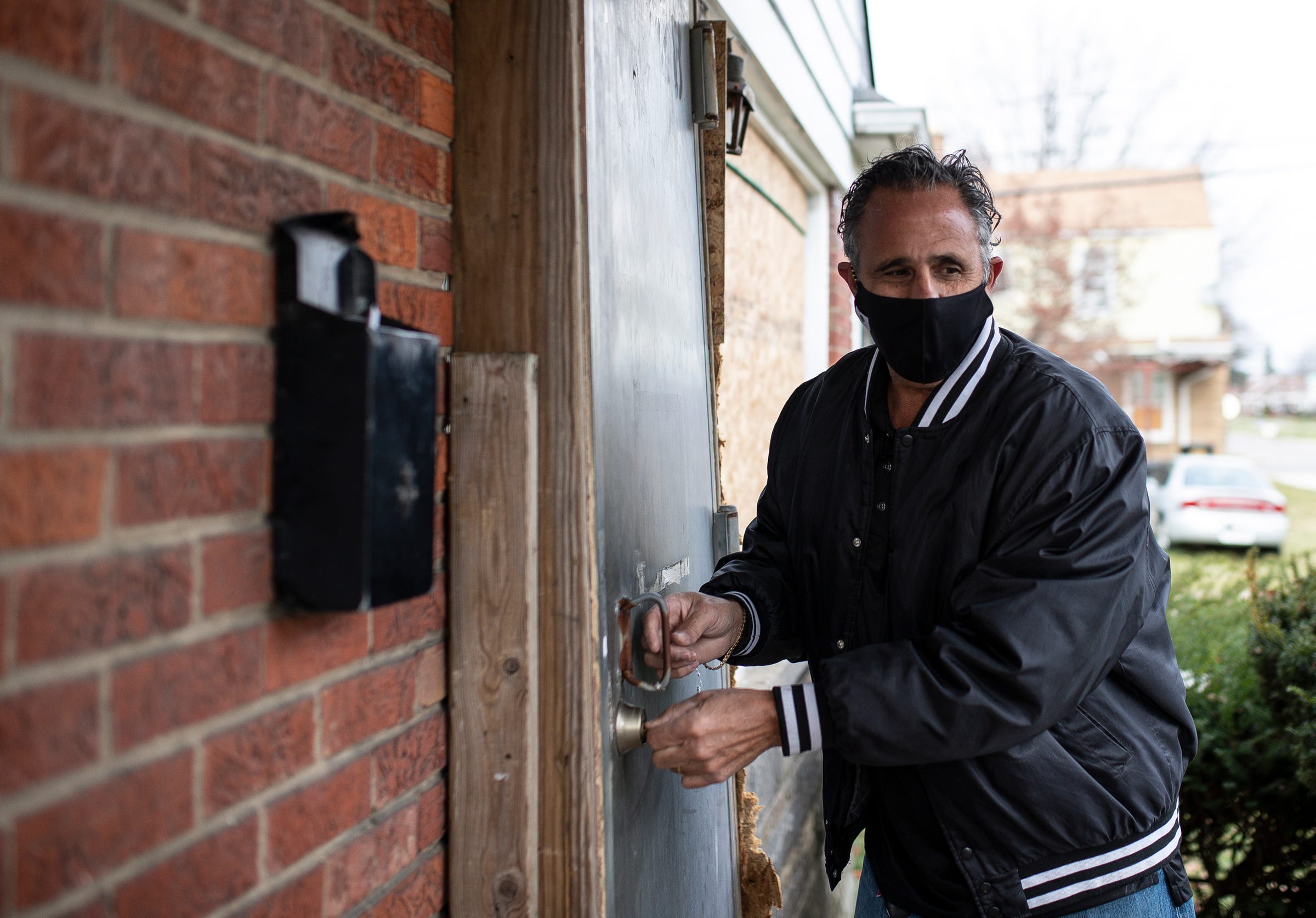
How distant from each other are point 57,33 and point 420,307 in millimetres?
587

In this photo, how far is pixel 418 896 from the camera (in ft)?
4.31

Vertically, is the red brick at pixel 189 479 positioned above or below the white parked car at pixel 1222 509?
above

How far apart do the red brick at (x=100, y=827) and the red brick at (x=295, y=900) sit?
166 mm

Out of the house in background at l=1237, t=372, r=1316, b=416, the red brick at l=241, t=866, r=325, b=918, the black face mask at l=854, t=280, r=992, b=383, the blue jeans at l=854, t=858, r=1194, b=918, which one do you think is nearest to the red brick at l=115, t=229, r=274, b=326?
the red brick at l=241, t=866, r=325, b=918

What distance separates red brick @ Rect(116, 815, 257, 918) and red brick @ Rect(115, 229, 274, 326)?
49 cm

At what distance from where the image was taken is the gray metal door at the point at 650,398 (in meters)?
1.53

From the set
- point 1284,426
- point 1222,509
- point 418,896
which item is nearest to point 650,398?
point 418,896

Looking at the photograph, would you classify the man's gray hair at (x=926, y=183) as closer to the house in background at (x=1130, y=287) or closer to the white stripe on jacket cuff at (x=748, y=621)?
the white stripe on jacket cuff at (x=748, y=621)

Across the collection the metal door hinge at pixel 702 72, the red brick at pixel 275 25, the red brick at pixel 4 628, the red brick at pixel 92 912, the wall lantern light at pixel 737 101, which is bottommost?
the red brick at pixel 92 912

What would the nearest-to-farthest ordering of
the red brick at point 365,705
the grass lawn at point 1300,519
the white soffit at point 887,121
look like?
the red brick at point 365,705, the white soffit at point 887,121, the grass lawn at point 1300,519

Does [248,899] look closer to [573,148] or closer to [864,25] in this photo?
[573,148]

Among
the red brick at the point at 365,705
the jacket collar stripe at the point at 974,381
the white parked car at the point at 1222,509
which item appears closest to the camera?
the red brick at the point at 365,705

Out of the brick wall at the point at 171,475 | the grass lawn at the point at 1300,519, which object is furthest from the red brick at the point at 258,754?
the grass lawn at the point at 1300,519

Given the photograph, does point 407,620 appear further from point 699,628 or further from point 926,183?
point 926,183
